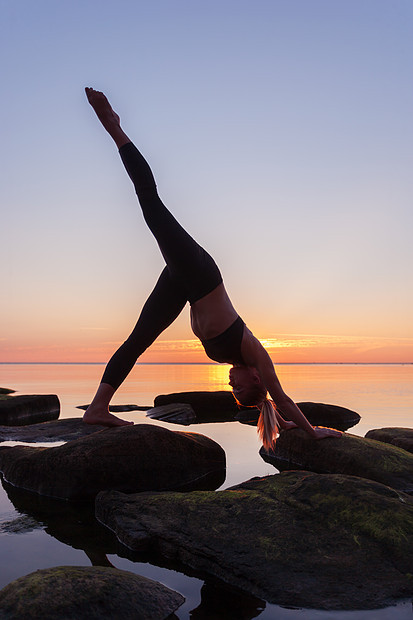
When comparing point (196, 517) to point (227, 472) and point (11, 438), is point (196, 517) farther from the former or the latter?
point (11, 438)

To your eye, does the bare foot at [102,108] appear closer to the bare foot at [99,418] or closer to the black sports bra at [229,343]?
the black sports bra at [229,343]

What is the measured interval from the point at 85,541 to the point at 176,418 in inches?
347

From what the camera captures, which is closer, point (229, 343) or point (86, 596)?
point (86, 596)

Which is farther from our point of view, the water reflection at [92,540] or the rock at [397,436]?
the rock at [397,436]

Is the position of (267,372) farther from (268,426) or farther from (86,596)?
(86,596)

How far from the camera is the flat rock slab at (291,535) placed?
10.5 feet

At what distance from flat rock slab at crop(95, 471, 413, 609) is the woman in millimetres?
1406

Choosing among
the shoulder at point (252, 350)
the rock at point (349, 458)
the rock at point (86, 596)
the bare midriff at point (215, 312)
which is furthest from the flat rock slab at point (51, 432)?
the rock at point (86, 596)

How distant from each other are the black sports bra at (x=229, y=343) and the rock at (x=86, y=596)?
3130mm

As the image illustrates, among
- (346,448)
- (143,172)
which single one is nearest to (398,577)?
(346,448)

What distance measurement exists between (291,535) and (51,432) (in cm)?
641

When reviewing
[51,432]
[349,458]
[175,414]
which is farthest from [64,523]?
[175,414]

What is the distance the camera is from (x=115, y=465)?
595 centimetres

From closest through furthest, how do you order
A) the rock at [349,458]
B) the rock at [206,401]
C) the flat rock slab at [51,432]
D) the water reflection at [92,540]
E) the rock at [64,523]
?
1. the water reflection at [92,540]
2. the rock at [64,523]
3. the rock at [349,458]
4. the flat rock slab at [51,432]
5. the rock at [206,401]
